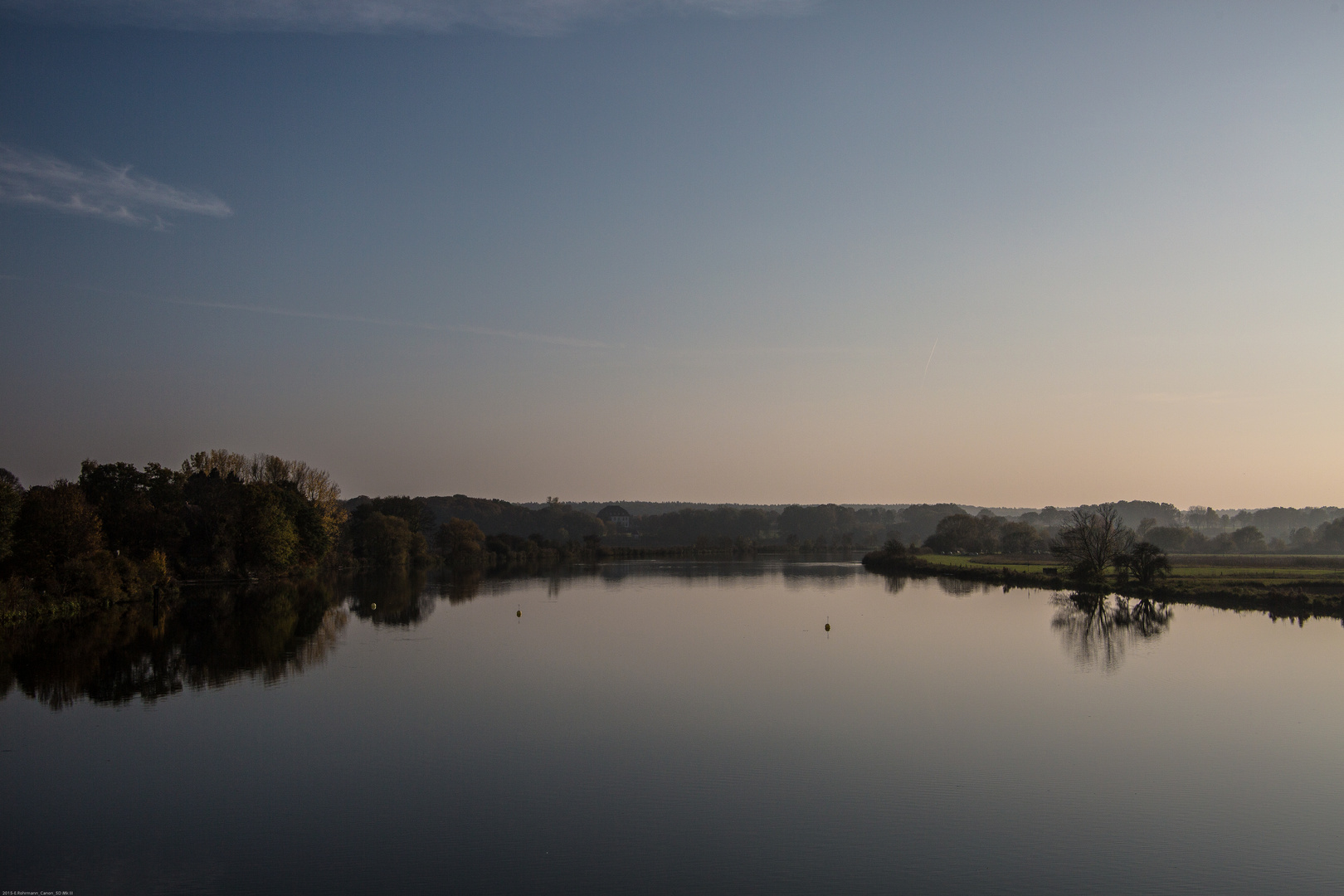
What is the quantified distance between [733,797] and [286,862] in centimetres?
568

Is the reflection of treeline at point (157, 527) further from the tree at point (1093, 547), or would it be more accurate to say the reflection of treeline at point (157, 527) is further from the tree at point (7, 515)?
the tree at point (1093, 547)

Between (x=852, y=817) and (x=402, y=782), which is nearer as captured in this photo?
(x=852, y=817)

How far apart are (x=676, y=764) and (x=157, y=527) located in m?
43.4

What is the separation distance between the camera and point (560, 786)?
40.5ft

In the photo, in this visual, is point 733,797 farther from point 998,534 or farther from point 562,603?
point 998,534

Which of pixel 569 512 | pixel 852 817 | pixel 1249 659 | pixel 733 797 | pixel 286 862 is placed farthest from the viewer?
pixel 569 512

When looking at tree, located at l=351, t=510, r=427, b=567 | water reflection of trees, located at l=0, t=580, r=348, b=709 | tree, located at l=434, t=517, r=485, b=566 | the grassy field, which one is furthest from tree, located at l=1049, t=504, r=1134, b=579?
tree, located at l=434, t=517, r=485, b=566

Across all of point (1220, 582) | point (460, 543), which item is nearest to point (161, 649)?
Answer: point (1220, 582)

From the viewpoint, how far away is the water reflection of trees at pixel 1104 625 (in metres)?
24.1

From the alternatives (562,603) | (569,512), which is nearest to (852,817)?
(562,603)

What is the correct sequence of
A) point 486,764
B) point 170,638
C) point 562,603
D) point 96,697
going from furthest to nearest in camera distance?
1. point 562,603
2. point 170,638
3. point 96,697
4. point 486,764

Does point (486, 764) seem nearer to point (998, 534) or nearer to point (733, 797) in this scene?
point (733, 797)

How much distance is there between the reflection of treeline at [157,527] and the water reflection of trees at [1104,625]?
119 feet

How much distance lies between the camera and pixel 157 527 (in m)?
46.6
